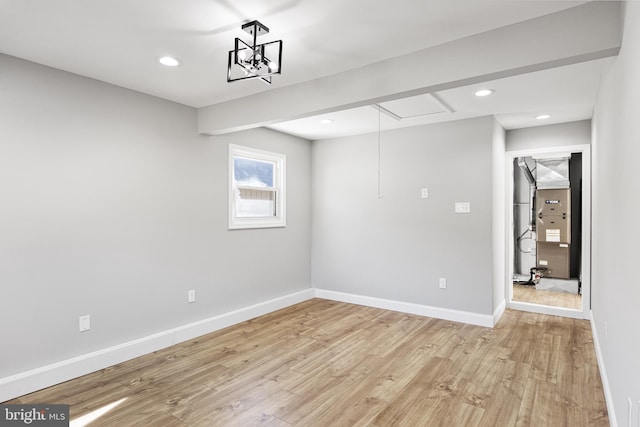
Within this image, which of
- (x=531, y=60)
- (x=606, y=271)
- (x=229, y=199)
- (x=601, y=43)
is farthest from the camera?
(x=229, y=199)

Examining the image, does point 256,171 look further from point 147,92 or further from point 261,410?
point 261,410

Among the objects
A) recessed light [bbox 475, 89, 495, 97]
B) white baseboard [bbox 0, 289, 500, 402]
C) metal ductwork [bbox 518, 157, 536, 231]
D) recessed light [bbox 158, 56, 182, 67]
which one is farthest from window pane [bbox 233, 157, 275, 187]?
metal ductwork [bbox 518, 157, 536, 231]

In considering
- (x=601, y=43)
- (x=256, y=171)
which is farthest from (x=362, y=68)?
(x=256, y=171)

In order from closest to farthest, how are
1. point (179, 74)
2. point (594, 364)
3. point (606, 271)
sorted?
point (606, 271), point (179, 74), point (594, 364)

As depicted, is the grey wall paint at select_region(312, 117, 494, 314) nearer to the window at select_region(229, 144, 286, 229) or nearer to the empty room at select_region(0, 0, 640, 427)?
the empty room at select_region(0, 0, 640, 427)

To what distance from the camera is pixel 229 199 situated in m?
4.11

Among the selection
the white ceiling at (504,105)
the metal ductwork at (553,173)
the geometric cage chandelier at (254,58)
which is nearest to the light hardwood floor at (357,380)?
the geometric cage chandelier at (254,58)

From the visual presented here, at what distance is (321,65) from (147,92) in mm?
1737

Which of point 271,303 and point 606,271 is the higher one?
point 606,271

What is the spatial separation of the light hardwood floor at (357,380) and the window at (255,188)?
1.33 m

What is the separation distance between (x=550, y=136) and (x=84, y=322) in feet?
17.5

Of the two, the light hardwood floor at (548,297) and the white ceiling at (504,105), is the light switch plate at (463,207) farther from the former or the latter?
the light hardwood floor at (548,297)

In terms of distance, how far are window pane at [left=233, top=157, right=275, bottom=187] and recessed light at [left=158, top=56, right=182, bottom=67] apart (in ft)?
5.52

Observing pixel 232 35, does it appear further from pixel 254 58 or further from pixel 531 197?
pixel 531 197
